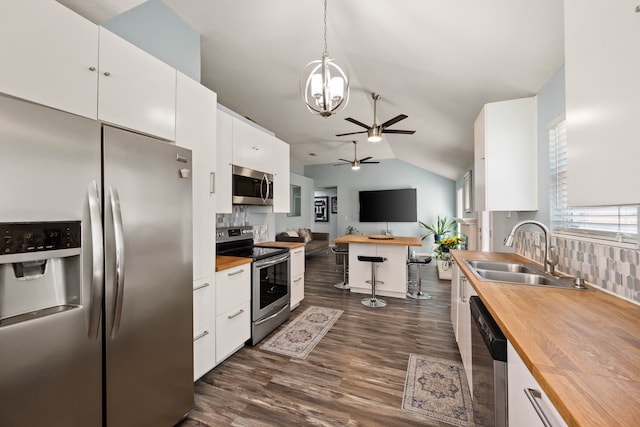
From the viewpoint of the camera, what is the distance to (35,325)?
955 mm

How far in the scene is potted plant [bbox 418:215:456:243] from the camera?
23.6 feet

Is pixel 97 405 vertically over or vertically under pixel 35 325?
under

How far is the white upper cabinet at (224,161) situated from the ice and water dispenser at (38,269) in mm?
1338

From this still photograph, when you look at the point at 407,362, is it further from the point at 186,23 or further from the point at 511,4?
the point at 186,23

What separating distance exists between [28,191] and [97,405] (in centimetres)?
95

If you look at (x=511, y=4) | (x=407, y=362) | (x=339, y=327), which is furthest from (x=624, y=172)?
(x=339, y=327)

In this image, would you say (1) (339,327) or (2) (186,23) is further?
(1) (339,327)

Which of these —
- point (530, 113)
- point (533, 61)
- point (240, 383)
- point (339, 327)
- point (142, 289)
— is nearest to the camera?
point (142, 289)

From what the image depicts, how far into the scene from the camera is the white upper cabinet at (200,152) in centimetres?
180

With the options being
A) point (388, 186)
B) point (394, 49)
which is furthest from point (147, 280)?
point (388, 186)

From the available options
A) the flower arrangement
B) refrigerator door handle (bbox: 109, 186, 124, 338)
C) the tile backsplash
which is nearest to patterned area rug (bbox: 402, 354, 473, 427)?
the tile backsplash

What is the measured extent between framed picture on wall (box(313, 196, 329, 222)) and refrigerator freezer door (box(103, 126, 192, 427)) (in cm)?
749

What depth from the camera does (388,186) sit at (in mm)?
7957

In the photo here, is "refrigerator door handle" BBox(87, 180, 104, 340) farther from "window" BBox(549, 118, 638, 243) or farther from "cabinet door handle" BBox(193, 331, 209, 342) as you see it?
"window" BBox(549, 118, 638, 243)
